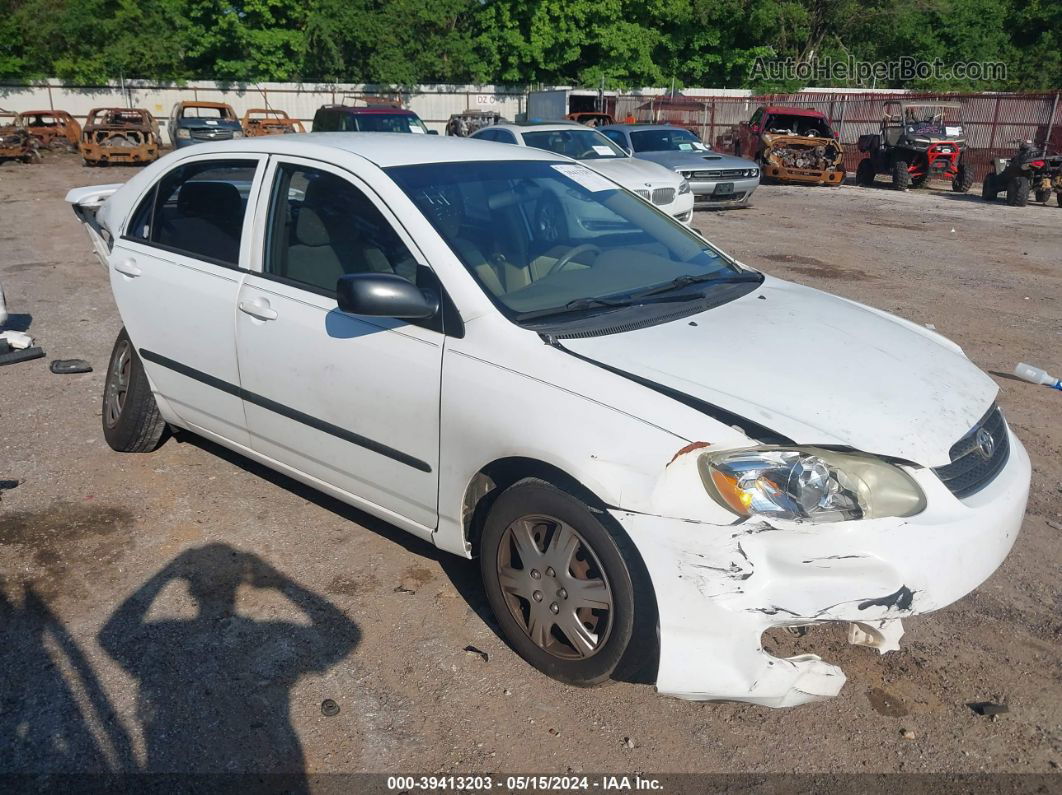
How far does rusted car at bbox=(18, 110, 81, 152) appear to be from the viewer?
2742 cm

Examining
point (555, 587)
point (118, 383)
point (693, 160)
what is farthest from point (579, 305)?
point (693, 160)

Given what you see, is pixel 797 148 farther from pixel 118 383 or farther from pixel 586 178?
pixel 118 383

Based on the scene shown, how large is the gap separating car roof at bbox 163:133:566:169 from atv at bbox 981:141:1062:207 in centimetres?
1688

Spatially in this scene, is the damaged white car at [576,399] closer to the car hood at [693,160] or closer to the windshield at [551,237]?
the windshield at [551,237]

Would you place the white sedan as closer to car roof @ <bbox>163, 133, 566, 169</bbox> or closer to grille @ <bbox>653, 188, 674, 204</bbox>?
grille @ <bbox>653, 188, 674, 204</bbox>

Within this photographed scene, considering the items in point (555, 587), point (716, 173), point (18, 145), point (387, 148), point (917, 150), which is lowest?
point (18, 145)

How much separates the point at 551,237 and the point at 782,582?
1.74 metres

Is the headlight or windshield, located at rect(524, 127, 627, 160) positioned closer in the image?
the headlight

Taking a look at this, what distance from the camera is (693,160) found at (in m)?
15.7

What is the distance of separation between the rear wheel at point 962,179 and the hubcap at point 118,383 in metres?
20.4

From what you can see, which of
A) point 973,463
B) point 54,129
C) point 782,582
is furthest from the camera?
point 54,129

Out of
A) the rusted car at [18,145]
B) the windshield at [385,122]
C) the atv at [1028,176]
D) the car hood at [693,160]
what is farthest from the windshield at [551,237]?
the rusted car at [18,145]

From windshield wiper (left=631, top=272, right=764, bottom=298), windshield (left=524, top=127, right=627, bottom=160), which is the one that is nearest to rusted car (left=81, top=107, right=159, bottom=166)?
windshield (left=524, top=127, right=627, bottom=160)

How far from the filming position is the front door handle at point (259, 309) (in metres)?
3.63
